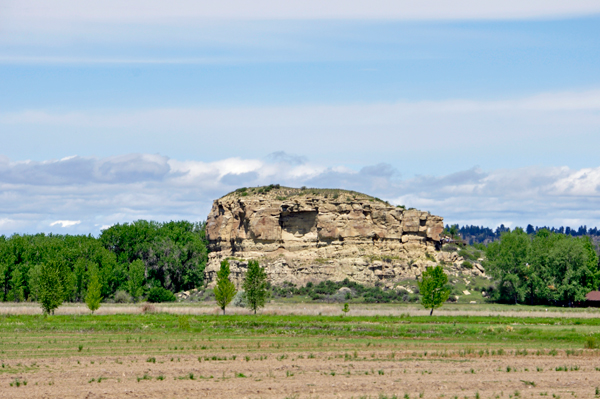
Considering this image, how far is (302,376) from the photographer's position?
24375 millimetres

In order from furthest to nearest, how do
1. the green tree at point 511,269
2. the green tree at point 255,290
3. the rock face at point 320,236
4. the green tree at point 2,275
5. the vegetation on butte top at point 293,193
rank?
1. the vegetation on butte top at point 293,193
2. the rock face at point 320,236
3. the green tree at point 511,269
4. the green tree at point 2,275
5. the green tree at point 255,290

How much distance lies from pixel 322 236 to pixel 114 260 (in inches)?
1216

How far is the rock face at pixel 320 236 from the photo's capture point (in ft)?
330

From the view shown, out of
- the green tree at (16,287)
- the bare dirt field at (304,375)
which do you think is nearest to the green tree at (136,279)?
the green tree at (16,287)

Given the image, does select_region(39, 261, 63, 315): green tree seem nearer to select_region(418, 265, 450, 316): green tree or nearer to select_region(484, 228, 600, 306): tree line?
select_region(418, 265, 450, 316): green tree

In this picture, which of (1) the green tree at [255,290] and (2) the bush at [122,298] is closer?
(1) the green tree at [255,290]

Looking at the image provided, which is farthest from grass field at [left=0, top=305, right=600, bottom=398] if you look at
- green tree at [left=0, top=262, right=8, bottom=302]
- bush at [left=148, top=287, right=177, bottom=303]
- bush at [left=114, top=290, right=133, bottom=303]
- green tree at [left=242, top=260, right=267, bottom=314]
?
green tree at [left=0, top=262, right=8, bottom=302]

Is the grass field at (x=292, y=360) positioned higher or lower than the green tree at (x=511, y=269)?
lower

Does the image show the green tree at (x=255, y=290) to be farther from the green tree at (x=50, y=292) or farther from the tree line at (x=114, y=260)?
the tree line at (x=114, y=260)

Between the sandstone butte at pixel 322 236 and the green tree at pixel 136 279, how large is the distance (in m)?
13.6

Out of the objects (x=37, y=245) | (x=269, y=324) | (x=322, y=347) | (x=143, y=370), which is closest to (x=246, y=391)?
(x=143, y=370)

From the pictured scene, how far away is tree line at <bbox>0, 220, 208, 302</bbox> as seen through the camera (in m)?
83.7

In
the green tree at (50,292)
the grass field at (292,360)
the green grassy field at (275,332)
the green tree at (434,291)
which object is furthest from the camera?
the green tree at (434,291)

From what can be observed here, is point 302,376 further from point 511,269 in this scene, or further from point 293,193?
point 293,193
